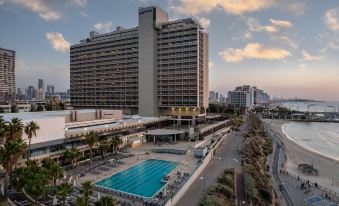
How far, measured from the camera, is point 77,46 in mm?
152875

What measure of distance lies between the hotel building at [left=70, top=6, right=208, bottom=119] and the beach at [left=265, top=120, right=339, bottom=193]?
42863 mm

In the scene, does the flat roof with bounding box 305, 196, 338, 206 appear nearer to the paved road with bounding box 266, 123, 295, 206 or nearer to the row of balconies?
the paved road with bounding box 266, 123, 295, 206

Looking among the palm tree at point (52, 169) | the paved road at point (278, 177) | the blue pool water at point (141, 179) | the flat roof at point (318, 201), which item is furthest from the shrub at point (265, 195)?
the palm tree at point (52, 169)

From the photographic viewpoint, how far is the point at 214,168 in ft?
173

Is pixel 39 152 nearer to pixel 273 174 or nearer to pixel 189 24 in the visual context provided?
pixel 273 174

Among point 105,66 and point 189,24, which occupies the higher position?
point 189,24

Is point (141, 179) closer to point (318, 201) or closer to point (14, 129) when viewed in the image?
point (14, 129)

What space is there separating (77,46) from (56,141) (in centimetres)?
11118

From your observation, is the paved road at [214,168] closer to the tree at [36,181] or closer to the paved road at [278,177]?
the paved road at [278,177]

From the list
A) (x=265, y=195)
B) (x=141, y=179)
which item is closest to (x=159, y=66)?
(x=141, y=179)

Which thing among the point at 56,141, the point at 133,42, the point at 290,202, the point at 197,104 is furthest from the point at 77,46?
the point at 290,202

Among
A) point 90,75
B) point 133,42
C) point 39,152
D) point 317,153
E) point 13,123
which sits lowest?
point 317,153

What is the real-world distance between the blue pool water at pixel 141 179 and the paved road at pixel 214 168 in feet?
17.7

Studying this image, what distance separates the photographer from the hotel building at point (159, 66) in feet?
377
